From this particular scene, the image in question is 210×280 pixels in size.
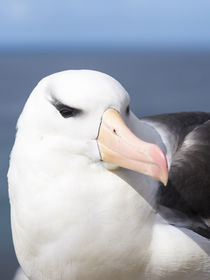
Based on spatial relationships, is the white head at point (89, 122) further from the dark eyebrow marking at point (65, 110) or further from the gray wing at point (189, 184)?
the gray wing at point (189, 184)

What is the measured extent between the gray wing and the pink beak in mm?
364

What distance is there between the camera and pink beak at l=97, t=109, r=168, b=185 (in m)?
2.27

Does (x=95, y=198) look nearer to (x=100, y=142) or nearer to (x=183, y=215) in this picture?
(x=100, y=142)

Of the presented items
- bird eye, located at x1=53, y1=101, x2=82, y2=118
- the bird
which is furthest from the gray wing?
bird eye, located at x1=53, y1=101, x2=82, y2=118

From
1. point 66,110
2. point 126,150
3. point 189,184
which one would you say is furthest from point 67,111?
point 189,184

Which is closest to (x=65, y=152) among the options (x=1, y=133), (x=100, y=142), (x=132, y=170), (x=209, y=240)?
(x=100, y=142)

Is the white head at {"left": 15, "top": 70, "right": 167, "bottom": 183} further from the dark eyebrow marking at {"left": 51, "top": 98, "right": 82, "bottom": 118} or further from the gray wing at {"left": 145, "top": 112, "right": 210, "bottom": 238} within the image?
the gray wing at {"left": 145, "top": 112, "right": 210, "bottom": 238}

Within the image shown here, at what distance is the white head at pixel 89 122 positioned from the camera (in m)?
2.33

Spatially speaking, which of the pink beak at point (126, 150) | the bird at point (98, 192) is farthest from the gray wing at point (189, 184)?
the pink beak at point (126, 150)

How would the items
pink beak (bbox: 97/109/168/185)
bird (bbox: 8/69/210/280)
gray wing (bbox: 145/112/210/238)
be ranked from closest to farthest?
pink beak (bbox: 97/109/168/185), bird (bbox: 8/69/210/280), gray wing (bbox: 145/112/210/238)

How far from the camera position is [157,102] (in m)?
10.3

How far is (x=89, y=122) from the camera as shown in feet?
7.87

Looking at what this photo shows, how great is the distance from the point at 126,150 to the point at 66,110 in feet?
0.92

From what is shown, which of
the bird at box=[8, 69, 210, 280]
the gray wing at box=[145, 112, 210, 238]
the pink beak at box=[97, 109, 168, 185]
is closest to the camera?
the pink beak at box=[97, 109, 168, 185]
